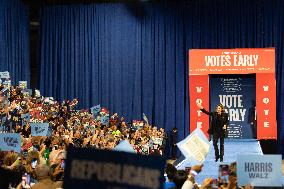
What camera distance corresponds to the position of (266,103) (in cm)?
1942

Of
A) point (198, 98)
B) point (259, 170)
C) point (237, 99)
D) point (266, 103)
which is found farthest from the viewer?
point (237, 99)

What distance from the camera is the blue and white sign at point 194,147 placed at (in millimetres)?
5574

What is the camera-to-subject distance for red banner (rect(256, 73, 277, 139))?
19.3 meters

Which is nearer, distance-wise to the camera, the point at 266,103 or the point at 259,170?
the point at 259,170

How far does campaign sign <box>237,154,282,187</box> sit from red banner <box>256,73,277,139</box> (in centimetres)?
1445

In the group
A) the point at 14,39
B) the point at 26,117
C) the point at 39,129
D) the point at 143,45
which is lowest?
the point at 39,129

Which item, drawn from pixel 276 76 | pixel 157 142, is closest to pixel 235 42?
pixel 276 76

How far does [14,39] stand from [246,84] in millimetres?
9158

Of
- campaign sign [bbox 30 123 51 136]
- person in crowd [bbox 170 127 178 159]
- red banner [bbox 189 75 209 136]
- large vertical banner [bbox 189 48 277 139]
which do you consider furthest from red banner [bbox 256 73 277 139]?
campaign sign [bbox 30 123 51 136]

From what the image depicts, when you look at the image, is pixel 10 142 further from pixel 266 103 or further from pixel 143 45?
pixel 143 45

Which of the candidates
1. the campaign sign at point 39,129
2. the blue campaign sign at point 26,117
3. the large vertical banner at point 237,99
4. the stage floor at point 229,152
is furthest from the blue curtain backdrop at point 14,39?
the stage floor at point 229,152

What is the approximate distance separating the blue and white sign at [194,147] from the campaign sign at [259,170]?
0.60 meters

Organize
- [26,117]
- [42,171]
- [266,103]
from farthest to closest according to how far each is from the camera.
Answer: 1. [266,103]
2. [26,117]
3. [42,171]

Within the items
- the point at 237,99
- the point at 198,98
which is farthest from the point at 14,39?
the point at 237,99
